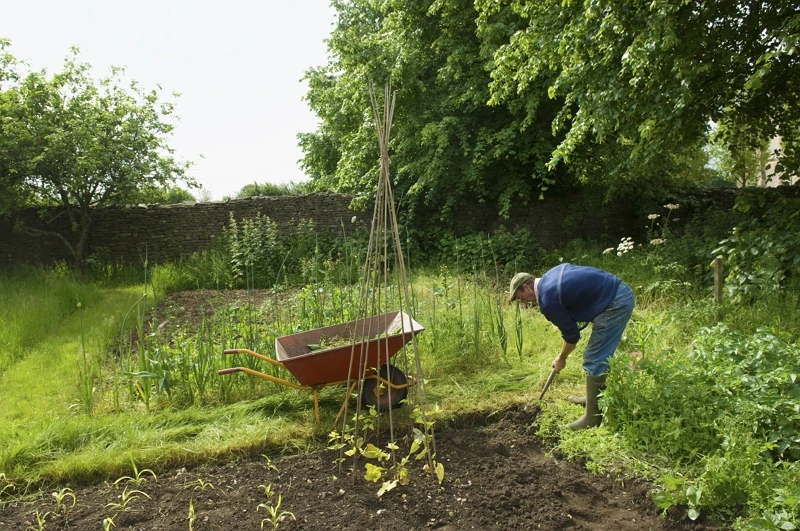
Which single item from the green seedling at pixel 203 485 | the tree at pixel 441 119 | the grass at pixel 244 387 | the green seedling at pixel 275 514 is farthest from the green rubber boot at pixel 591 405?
the tree at pixel 441 119

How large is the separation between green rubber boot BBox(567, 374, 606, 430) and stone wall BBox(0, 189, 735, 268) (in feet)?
25.0

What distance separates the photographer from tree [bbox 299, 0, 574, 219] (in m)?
9.76

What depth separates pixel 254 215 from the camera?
11.3 metres

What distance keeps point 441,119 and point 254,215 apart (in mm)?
4294

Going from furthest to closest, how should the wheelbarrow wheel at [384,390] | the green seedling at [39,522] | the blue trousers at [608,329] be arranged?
the wheelbarrow wheel at [384,390], the blue trousers at [608,329], the green seedling at [39,522]

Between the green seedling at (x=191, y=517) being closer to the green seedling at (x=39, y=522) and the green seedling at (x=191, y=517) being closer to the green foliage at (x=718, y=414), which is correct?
the green seedling at (x=39, y=522)

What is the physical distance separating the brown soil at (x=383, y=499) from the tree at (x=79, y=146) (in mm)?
7753

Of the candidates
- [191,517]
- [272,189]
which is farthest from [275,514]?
[272,189]

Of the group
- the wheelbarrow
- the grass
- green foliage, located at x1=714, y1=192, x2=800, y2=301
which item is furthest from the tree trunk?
green foliage, located at x1=714, y1=192, x2=800, y2=301

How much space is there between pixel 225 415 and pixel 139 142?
306 inches

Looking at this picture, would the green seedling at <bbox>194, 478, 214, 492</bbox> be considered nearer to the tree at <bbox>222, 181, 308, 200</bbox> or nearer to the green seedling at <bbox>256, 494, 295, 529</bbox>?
the green seedling at <bbox>256, 494, 295, 529</bbox>

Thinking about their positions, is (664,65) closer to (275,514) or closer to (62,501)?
(275,514)

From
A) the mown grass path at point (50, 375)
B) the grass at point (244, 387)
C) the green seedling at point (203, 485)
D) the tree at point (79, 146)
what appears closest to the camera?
the green seedling at point (203, 485)

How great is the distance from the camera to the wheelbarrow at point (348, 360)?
11.0ft
